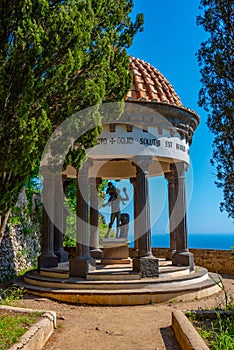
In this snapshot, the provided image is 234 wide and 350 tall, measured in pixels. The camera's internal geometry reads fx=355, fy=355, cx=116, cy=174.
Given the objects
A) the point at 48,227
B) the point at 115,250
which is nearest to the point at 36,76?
the point at 48,227

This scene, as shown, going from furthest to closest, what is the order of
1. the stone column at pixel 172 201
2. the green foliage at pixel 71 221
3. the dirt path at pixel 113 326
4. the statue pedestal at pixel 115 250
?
the green foliage at pixel 71 221, the stone column at pixel 172 201, the statue pedestal at pixel 115 250, the dirt path at pixel 113 326

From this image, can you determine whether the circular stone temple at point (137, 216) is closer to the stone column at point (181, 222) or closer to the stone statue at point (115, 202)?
the stone column at point (181, 222)

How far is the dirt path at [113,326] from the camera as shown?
5746 millimetres

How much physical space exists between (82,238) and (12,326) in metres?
4.91

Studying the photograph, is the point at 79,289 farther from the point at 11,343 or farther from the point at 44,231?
the point at 11,343

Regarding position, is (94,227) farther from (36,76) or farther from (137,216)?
(36,76)

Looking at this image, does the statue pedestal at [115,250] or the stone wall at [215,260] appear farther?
the stone wall at [215,260]

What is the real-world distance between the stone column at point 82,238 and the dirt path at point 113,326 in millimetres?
1356

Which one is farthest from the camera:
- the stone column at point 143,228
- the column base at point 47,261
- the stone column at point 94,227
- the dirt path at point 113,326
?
the stone column at point 94,227

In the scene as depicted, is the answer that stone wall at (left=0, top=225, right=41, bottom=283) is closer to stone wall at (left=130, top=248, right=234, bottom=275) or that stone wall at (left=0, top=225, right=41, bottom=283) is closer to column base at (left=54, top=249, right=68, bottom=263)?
column base at (left=54, top=249, right=68, bottom=263)

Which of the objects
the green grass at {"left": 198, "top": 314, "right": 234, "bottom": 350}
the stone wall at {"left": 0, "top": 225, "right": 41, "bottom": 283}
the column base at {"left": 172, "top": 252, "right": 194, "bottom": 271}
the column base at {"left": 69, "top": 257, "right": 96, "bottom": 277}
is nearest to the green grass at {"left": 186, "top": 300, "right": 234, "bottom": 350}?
the green grass at {"left": 198, "top": 314, "right": 234, "bottom": 350}

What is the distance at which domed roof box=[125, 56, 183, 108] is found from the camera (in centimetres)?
1106

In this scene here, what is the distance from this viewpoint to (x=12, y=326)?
5488 mm

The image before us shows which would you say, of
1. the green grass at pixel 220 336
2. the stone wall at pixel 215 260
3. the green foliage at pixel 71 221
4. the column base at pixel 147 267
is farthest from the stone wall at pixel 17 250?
the green grass at pixel 220 336
